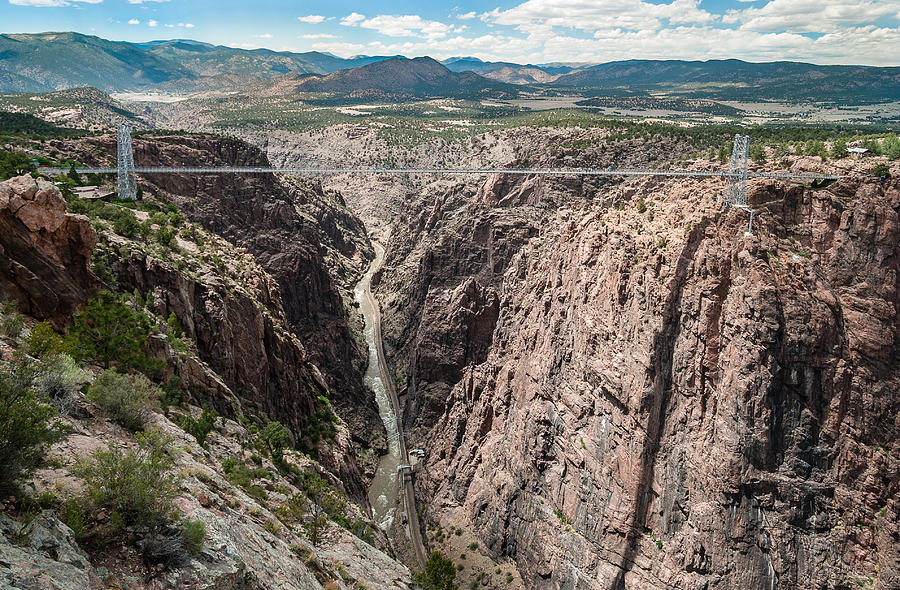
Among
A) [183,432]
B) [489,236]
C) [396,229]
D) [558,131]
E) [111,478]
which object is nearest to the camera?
[111,478]

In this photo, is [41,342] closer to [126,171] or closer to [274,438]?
[274,438]

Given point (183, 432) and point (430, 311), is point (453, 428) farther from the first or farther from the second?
point (183, 432)

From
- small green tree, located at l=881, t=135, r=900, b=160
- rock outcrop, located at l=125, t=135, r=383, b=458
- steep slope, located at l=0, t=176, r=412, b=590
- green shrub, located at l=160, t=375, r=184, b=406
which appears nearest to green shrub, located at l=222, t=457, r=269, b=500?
steep slope, located at l=0, t=176, r=412, b=590

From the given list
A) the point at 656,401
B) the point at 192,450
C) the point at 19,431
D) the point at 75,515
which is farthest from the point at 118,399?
the point at 656,401

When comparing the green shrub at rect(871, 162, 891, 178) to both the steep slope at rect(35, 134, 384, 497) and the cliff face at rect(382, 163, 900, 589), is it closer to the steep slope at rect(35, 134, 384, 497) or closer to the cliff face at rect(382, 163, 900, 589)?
the cliff face at rect(382, 163, 900, 589)

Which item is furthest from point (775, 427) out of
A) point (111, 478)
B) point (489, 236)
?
point (489, 236)

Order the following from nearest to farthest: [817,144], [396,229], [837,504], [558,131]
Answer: [837,504]
[817,144]
[558,131]
[396,229]
